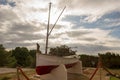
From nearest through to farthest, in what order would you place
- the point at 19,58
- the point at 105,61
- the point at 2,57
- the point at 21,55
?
the point at 105,61 < the point at 2,57 < the point at 19,58 < the point at 21,55

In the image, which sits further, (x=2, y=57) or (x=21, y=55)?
(x=21, y=55)

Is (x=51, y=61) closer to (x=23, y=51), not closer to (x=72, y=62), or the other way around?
(x=72, y=62)

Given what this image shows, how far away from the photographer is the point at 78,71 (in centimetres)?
2095

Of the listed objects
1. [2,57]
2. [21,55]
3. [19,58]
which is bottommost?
[19,58]

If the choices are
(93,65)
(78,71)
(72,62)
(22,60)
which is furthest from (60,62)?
(22,60)

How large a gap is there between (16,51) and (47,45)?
282ft

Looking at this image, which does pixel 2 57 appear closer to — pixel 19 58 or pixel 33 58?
pixel 33 58

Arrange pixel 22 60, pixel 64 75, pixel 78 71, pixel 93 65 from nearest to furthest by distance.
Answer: pixel 64 75
pixel 78 71
pixel 93 65
pixel 22 60

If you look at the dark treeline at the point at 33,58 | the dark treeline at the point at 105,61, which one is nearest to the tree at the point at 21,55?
the dark treeline at the point at 33,58

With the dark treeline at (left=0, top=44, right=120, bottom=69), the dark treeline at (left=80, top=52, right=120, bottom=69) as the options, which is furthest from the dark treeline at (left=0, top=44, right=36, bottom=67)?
the dark treeline at (left=80, top=52, right=120, bottom=69)

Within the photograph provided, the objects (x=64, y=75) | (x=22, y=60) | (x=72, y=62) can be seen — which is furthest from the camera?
(x=22, y=60)

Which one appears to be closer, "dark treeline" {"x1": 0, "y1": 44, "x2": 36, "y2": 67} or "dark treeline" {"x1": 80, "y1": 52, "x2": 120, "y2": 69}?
"dark treeline" {"x1": 80, "y1": 52, "x2": 120, "y2": 69}

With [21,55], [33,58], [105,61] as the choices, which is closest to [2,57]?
[33,58]

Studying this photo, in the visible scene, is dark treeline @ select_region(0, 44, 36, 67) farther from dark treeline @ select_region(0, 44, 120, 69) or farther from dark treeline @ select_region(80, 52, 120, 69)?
dark treeline @ select_region(80, 52, 120, 69)
